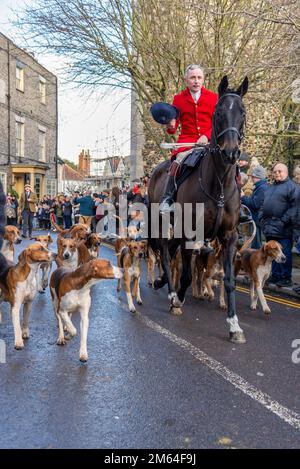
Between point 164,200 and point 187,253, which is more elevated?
point 164,200

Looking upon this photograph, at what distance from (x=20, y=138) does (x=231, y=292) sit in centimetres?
2973

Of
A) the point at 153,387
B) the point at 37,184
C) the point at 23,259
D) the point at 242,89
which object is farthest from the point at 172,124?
the point at 37,184

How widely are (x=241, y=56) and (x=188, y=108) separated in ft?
38.1

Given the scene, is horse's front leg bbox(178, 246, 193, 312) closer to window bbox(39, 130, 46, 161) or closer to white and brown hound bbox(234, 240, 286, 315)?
white and brown hound bbox(234, 240, 286, 315)

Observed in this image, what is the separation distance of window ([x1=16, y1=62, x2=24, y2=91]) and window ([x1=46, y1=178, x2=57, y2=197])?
24.4 ft

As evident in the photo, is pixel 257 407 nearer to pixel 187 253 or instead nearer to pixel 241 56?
pixel 187 253

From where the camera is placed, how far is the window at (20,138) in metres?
33.3

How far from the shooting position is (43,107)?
37.6 meters

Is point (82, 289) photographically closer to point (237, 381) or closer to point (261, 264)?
point (237, 381)

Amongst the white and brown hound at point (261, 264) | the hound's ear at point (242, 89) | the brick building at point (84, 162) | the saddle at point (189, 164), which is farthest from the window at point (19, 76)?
the brick building at point (84, 162)

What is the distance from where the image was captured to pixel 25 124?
112ft

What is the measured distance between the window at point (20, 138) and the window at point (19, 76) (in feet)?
7.55
